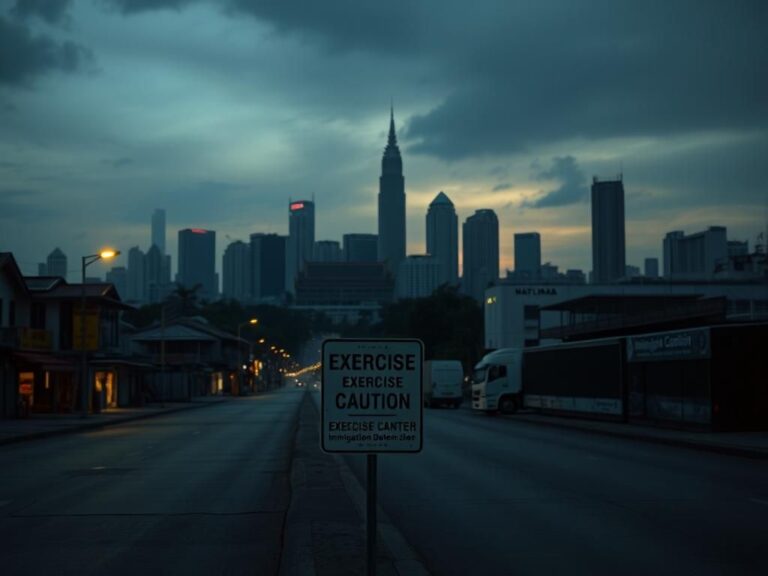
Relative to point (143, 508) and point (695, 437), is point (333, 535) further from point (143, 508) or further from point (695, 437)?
point (695, 437)

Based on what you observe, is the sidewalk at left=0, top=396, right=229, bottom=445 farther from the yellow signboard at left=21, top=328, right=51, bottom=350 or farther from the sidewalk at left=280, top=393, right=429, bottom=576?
the sidewalk at left=280, top=393, right=429, bottom=576

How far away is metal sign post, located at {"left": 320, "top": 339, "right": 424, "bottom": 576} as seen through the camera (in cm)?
634

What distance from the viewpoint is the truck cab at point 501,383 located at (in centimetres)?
5194

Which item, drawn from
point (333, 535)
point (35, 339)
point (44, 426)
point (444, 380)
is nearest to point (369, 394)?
point (333, 535)

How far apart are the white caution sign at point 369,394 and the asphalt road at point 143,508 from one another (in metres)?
3.97

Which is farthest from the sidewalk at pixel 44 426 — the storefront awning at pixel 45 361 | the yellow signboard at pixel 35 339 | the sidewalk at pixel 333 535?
the sidewalk at pixel 333 535

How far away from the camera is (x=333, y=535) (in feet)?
35.8

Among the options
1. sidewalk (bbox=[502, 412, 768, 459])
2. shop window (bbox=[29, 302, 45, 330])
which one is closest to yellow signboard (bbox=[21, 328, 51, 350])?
shop window (bbox=[29, 302, 45, 330])

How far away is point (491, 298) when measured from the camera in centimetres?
11719

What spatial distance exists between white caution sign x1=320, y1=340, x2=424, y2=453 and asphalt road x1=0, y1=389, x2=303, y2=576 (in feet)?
13.0

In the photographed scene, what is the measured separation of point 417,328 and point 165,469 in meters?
119

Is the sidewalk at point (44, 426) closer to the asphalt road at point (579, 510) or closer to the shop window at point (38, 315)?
the shop window at point (38, 315)

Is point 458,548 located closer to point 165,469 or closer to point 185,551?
point 185,551

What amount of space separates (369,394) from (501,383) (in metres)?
46.4
